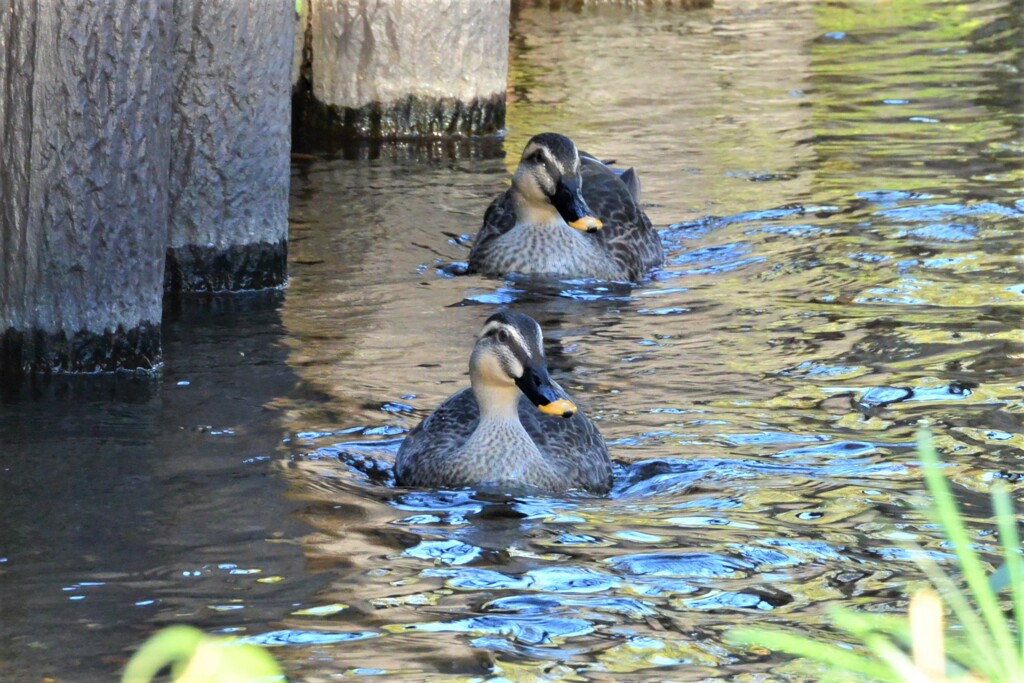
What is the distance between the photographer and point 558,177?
33.0ft

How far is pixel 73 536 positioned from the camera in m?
5.52

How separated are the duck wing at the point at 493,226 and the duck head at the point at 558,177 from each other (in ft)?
1.05

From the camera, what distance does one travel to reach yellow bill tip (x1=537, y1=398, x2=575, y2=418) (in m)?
6.13

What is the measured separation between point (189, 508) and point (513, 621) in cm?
160

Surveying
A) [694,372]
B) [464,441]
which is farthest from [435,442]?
[694,372]

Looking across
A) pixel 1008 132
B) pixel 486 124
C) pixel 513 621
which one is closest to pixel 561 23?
pixel 486 124

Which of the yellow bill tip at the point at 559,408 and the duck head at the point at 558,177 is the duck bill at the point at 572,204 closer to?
the duck head at the point at 558,177

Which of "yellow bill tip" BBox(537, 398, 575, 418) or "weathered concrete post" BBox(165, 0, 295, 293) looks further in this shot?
"weathered concrete post" BBox(165, 0, 295, 293)

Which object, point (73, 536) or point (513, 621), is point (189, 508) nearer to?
point (73, 536)

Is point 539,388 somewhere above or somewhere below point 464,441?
above

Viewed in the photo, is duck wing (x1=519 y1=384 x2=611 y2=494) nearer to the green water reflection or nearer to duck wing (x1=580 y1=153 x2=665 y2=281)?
the green water reflection

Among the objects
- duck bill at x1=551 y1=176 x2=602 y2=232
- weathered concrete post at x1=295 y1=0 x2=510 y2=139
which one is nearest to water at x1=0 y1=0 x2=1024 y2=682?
duck bill at x1=551 y1=176 x2=602 y2=232

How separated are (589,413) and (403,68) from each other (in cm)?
693

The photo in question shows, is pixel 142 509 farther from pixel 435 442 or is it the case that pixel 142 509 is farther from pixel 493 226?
pixel 493 226
